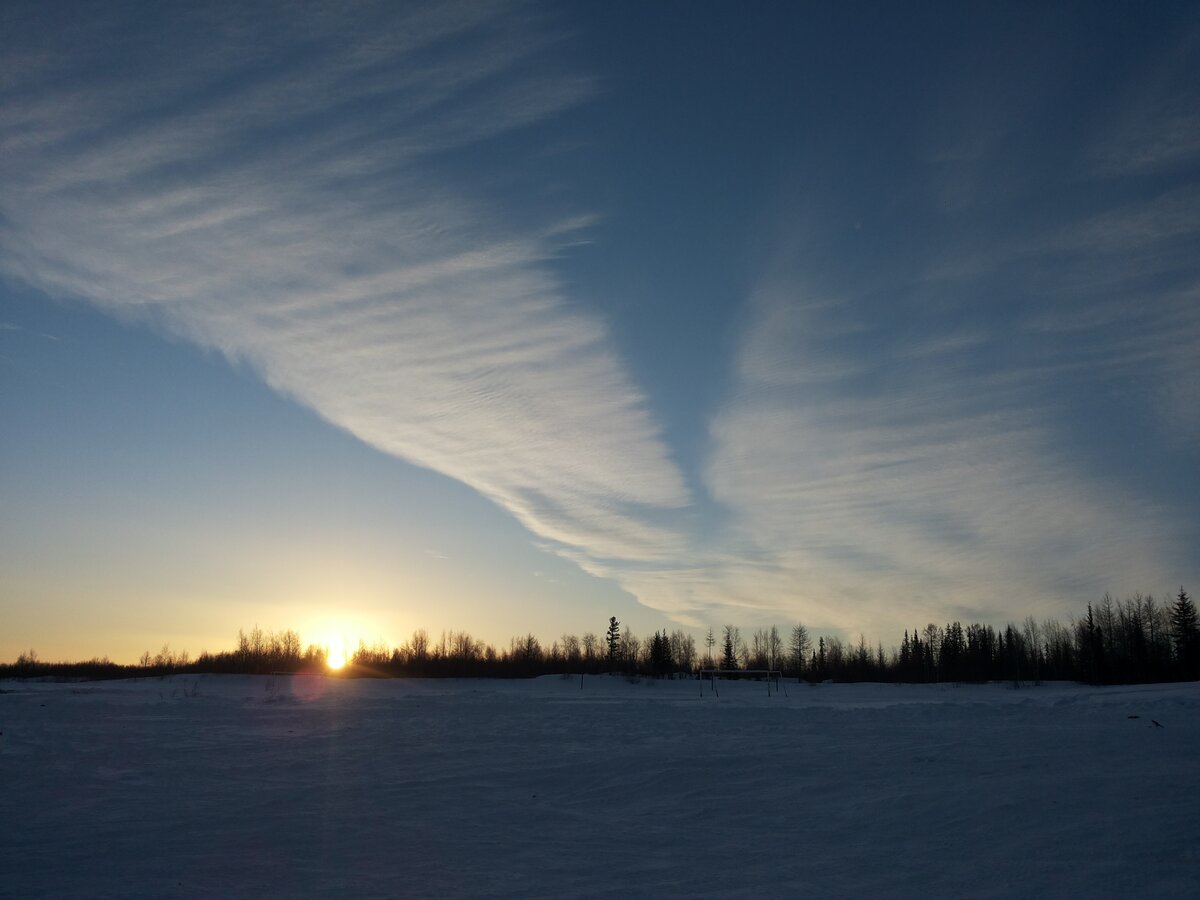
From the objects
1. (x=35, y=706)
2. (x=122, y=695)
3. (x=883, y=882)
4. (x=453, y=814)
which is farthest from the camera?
(x=122, y=695)

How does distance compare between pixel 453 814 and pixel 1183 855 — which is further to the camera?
pixel 453 814

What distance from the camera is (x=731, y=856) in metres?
9.84

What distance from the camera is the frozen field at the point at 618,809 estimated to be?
866 cm

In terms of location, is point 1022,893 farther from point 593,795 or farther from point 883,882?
point 593,795

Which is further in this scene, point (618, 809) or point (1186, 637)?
point (1186, 637)

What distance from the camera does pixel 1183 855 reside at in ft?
26.3

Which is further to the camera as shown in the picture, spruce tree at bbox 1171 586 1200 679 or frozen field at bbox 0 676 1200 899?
spruce tree at bbox 1171 586 1200 679

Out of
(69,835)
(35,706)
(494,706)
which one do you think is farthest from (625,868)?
(35,706)

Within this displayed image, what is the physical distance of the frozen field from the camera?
8.66 metres

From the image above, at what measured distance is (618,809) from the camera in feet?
42.4

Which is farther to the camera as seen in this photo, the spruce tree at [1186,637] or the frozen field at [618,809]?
the spruce tree at [1186,637]

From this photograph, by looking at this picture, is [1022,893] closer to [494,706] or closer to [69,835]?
[69,835]

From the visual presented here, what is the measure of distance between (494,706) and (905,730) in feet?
50.8

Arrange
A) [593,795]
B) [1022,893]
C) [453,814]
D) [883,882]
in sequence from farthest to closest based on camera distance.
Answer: [593,795]
[453,814]
[883,882]
[1022,893]
